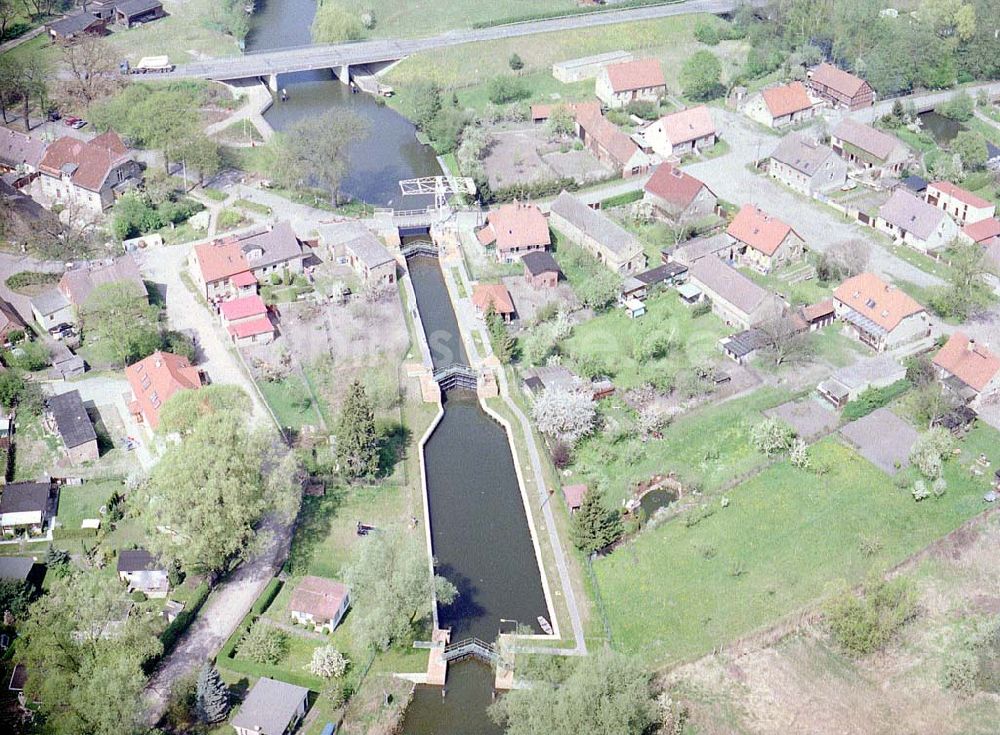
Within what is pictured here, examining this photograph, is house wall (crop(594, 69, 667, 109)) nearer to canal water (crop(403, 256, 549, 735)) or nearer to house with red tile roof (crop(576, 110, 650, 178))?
house with red tile roof (crop(576, 110, 650, 178))

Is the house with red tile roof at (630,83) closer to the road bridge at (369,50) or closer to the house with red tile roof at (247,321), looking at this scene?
the road bridge at (369,50)

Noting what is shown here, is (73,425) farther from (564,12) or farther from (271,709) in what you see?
(564,12)

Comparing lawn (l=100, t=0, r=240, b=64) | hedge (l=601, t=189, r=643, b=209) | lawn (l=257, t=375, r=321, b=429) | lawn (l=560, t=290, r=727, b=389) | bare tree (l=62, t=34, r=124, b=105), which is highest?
bare tree (l=62, t=34, r=124, b=105)

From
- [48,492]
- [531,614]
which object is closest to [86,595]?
[48,492]

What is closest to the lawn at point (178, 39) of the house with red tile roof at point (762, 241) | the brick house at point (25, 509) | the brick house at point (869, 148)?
the house with red tile roof at point (762, 241)

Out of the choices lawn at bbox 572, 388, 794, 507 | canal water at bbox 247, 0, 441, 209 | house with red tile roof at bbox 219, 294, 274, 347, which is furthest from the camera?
canal water at bbox 247, 0, 441, 209

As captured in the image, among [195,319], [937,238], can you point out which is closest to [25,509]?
[195,319]

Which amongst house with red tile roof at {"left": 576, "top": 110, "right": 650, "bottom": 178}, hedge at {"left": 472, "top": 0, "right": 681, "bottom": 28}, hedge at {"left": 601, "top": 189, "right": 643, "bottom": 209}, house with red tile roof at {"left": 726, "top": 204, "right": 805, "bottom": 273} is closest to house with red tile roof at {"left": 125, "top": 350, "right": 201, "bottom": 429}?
hedge at {"left": 601, "top": 189, "right": 643, "bottom": 209}
